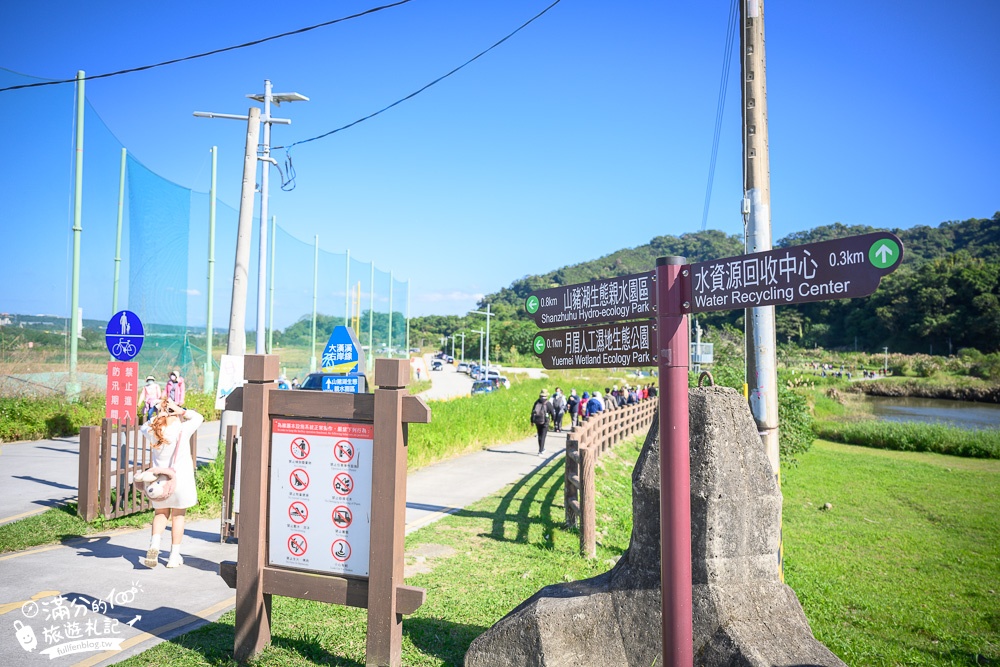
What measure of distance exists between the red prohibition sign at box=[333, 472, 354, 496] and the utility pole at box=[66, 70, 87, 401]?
1436cm

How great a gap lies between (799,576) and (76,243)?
16.6m

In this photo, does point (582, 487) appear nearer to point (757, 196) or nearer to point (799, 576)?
point (799, 576)

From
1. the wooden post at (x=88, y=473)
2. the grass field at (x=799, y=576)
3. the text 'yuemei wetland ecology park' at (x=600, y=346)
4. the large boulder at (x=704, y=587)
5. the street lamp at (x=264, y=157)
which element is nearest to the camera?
the text 'yuemei wetland ecology park' at (x=600, y=346)

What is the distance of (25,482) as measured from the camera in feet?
33.3

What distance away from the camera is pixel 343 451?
4465 mm

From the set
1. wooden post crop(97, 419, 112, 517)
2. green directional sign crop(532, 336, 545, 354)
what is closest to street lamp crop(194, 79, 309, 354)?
wooden post crop(97, 419, 112, 517)

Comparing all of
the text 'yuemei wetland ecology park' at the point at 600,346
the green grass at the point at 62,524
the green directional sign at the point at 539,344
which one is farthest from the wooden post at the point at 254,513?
the green grass at the point at 62,524

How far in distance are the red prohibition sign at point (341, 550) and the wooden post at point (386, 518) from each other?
184 mm

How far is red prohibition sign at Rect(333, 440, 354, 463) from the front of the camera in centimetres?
445

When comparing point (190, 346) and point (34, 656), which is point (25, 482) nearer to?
point (34, 656)

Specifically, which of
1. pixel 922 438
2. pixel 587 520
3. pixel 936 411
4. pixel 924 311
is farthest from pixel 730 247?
pixel 587 520

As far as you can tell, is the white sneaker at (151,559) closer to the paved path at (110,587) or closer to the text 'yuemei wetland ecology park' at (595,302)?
the paved path at (110,587)

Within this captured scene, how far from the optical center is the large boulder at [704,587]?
3.73 m

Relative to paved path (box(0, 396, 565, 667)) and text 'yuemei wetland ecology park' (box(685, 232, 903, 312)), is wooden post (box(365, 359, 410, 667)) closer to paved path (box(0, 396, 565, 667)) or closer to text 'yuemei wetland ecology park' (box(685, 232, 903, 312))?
paved path (box(0, 396, 565, 667))
